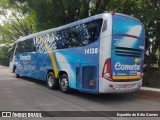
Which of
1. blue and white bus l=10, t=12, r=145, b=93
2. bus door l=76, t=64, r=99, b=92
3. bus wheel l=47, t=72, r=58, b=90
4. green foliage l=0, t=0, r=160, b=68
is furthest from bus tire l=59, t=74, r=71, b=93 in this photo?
green foliage l=0, t=0, r=160, b=68

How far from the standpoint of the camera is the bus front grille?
31.0 feet

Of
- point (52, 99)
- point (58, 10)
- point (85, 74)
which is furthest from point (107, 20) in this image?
point (58, 10)

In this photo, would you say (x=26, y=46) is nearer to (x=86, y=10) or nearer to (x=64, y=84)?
(x=86, y=10)

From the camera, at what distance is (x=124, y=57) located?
9664 mm

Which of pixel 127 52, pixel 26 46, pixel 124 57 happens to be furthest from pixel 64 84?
pixel 26 46

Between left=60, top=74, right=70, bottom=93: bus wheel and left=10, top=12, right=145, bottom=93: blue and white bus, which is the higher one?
left=10, top=12, right=145, bottom=93: blue and white bus

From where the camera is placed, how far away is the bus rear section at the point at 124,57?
9.22 metres

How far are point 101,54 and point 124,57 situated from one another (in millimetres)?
1061

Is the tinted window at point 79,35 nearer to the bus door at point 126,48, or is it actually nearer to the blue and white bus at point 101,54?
the blue and white bus at point 101,54

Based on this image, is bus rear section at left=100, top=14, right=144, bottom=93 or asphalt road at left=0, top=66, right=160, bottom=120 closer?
asphalt road at left=0, top=66, right=160, bottom=120

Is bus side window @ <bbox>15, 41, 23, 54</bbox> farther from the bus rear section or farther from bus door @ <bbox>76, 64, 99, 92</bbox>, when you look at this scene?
the bus rear section

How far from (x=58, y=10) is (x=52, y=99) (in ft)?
29.2

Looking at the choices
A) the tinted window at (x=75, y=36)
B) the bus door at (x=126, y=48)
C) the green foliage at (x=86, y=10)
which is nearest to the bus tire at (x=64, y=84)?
the tinted window at (x=75, y=36)

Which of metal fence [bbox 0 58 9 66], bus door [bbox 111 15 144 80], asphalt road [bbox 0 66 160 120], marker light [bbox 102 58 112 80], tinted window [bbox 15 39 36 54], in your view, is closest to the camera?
asphalt road [bbox 0 66 160 120]
